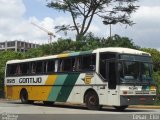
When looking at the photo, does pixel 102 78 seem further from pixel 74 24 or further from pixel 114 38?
pixel 74 24

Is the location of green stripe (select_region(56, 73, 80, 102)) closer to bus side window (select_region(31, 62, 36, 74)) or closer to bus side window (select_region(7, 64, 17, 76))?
bus side window (select_region(31, 62, 36, 74))

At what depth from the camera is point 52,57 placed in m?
28.3

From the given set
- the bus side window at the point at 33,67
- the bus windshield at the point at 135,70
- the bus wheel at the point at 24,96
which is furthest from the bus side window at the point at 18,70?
the bus windshield at the point at 135,70

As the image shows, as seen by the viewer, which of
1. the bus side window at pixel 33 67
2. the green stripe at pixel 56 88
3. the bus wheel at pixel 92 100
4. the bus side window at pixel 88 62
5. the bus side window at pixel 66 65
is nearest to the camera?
the bus wheel at pixel 92 100

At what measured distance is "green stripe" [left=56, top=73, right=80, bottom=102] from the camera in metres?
26.0

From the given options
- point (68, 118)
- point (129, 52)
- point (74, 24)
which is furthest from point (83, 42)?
point (68, 118)

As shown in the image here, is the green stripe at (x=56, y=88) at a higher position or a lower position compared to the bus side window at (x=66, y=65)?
lower

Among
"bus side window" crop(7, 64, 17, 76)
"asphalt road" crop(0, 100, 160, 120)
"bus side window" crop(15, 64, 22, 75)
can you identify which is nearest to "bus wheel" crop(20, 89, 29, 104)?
"bus side window" crop(15, 64, 22, 75)

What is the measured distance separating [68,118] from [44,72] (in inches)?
427

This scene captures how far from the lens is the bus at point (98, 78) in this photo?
23.0 m

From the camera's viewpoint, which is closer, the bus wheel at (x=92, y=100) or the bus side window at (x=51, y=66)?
the bus wheel at (x=92, y=100)

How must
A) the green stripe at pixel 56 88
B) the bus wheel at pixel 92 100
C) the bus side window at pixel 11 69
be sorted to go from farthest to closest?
the bus side window at pixel 11 69, the green stripe at pixel 56 88, the bus wheel at pixel 92 100

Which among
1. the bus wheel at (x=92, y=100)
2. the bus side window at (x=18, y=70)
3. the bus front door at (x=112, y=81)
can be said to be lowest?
the bus wheel at (x=92, y=100)

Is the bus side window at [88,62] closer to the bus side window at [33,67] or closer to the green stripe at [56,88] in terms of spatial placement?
the green stripe at [56,88]
